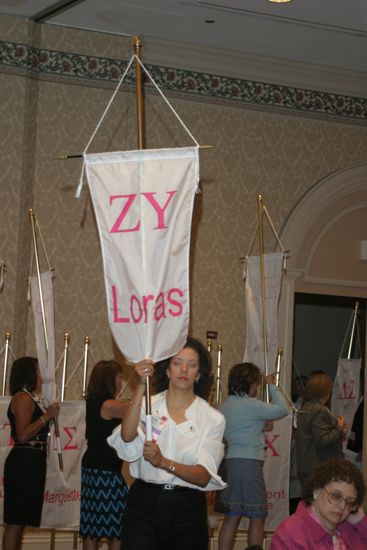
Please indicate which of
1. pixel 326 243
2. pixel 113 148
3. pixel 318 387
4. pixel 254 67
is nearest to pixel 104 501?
pixel 318 387

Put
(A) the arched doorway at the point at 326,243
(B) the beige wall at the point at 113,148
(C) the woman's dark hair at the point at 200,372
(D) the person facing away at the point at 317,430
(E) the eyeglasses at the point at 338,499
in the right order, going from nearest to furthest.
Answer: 1. (E) the eyeglasses at the point at 338,499
2. (C) the woman's dark hair at the point at 200,372
3. (D) the person facing away at the point at 317,430
4. (B) the beige wall at the point at 113,148
5. (A) the arched doorway at the point at 326,243

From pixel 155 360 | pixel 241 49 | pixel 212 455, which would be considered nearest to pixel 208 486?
pixel 212 455

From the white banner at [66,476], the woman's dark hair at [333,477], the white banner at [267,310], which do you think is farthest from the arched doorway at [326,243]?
the woman's dark hair at [333,477]

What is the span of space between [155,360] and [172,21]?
4.31 m

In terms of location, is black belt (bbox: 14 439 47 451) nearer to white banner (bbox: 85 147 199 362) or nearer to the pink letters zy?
white banner (bbox: 85 147 199 362)

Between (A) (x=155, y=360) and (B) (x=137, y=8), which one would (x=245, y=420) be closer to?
(A) (x=155, y=360)

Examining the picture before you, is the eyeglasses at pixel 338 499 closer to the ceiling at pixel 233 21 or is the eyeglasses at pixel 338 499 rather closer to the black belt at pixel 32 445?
the black belt at pixel 32 445

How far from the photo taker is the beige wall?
24.9ft

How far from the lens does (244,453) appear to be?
20.7 ft

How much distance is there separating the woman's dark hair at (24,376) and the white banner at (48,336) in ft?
0.99

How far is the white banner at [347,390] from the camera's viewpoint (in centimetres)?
825

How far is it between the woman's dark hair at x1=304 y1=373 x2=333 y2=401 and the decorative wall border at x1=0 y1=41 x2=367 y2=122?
2.74m

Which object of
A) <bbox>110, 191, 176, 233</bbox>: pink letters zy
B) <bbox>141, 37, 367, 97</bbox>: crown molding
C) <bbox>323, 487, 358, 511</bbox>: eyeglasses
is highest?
<bbox>141, 37, 367, 97</bbox>: crown molding

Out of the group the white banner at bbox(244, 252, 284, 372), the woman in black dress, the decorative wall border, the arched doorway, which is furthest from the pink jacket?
the decorative wall border
